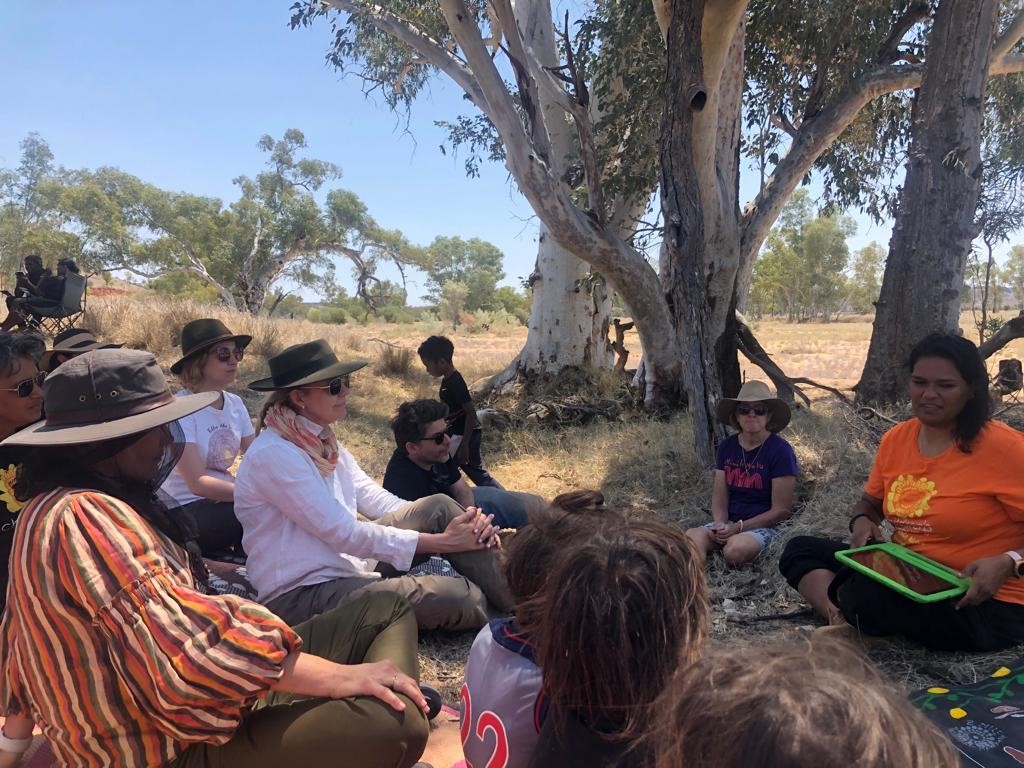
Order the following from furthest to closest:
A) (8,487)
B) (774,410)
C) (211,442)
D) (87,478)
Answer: (774,410) → (211,442) → (8,487) → (87,478)

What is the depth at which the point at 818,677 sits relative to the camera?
2.81 feet

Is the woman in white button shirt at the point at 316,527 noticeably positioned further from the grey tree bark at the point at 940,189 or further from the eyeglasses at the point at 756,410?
the grey tree bark at the point at 940,189

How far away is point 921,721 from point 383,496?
2.93 metres

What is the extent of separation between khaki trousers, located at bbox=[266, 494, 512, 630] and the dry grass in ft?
0.67

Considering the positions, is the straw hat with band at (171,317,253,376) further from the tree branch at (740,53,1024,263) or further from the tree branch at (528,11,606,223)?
the tree branch at (740,53,1024,263)

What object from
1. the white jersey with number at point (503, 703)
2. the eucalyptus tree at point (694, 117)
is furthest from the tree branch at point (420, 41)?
the white jersey with number at point (503, 703)

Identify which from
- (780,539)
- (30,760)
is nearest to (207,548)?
(30,760)

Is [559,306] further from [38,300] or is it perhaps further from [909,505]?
[909,505]

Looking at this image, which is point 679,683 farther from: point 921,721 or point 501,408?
point 501,408

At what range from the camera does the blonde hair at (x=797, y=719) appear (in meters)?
0.80

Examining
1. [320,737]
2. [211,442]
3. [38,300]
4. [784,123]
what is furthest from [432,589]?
[38,300]

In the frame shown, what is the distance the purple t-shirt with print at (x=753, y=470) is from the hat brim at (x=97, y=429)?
3211 mm

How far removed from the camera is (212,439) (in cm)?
387

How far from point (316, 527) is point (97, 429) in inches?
44.5
